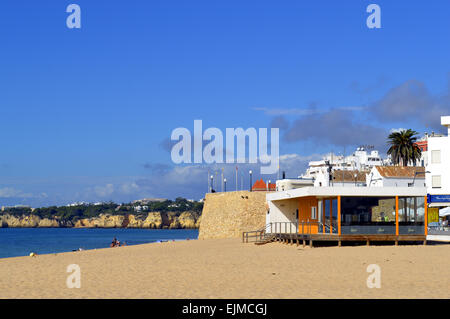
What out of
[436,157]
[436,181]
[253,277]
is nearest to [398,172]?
[436,157]

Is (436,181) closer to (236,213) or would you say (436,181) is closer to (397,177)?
(397,177)

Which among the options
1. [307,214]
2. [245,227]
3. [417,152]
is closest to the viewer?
[307,214]

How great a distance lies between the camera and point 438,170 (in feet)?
196

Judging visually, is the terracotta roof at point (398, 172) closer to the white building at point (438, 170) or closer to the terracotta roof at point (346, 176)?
the white building at point (438, 170)

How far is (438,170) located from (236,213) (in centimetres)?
2250

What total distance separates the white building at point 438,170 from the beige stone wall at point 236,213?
18642 millimetres

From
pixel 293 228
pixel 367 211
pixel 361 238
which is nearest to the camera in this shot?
pixel 361 238

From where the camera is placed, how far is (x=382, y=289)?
18.9 m

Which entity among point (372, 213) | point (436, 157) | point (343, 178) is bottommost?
point (372, 213)

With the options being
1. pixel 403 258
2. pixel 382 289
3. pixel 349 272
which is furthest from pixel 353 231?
pixel 382 289

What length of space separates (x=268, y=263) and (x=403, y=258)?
631 cm

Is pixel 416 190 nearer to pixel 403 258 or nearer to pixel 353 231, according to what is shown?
pixel 353 231

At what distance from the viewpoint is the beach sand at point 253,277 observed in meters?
18.5

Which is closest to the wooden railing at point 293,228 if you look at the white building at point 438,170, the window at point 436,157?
the white building at point 438,170
